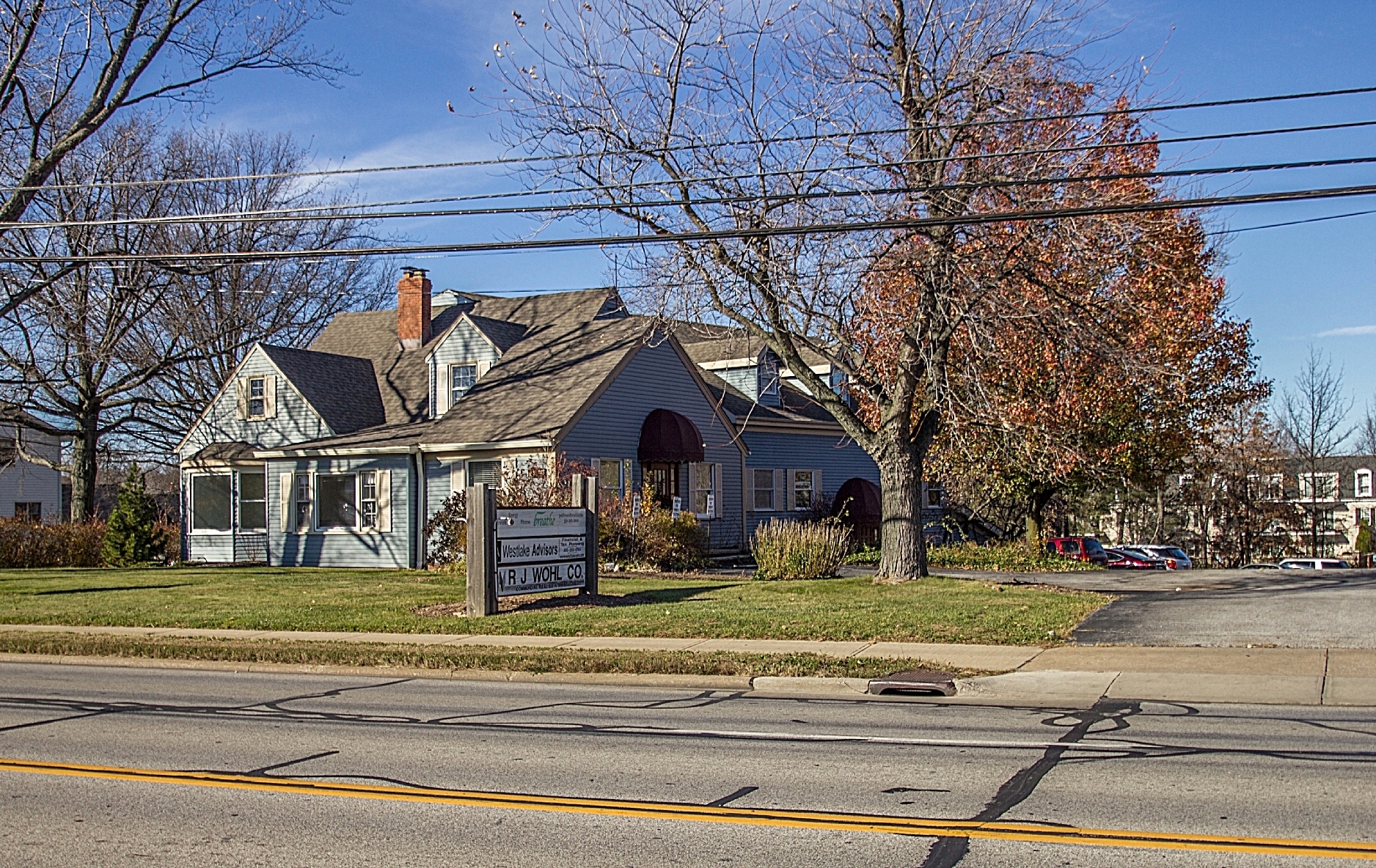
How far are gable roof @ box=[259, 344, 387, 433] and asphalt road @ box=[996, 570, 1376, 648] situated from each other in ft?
61.7

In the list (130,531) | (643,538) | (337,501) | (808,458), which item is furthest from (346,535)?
(808,458)

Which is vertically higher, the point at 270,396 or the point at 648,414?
the point at 270,396

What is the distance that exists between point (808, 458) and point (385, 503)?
13245mm

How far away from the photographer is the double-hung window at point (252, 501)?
34656 mm

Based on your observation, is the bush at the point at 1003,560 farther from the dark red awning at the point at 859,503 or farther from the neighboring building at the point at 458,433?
the dark red awning at the point at 859,503

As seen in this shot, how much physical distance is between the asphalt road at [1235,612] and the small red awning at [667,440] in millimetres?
9869

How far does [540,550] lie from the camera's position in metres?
20.0

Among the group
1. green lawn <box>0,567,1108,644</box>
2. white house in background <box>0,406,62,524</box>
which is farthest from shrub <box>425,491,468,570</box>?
white house in background <box>0,406,62,524</box>

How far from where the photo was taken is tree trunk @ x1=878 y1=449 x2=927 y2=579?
2272cm

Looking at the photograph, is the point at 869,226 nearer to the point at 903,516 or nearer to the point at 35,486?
the point at 903,516

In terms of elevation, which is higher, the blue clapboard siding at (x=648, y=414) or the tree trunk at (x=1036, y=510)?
the blue clapboard siding at (x=648, y=414)

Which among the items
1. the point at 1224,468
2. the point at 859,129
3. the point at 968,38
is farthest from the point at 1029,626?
the point at 1224,468

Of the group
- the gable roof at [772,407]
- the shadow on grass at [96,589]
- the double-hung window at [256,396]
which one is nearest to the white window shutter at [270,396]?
the double-hung window at [256,396]

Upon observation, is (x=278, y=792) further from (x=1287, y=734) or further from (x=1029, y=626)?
(x=1029, y=626)
